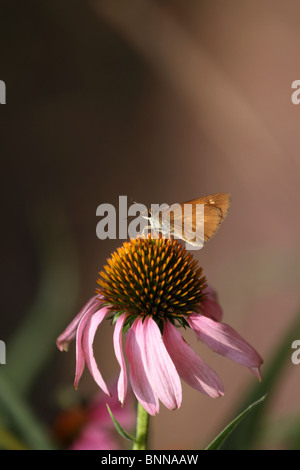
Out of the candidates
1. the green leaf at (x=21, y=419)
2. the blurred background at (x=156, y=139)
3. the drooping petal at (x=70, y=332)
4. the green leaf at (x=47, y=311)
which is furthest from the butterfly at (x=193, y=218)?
the blurred background at (x=156, y=139)

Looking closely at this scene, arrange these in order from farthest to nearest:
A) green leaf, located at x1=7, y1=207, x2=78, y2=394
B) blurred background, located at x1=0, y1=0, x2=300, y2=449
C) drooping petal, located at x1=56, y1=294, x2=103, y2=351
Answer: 1. blurred background, located at x1=0, y1=0, x2=300, y2=449
2. green leaf, located at x1=7, y1=207, x2=78, y2=394
3. drooping petal, located at x1=56, y1=294, x2=103, y2=351

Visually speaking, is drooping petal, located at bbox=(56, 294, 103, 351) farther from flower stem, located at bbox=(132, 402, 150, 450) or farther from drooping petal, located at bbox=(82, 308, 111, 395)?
flower stem, located at bbox=(132, 402, 150, 450)

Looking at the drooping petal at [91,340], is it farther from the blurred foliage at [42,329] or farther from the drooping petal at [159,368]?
the blurred foliage at [42,329]

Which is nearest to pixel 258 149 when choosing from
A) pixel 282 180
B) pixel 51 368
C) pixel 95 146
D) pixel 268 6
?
pixel 282 180

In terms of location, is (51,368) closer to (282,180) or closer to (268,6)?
(282,180)

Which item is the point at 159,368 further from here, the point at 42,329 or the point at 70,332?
the point at 42,329

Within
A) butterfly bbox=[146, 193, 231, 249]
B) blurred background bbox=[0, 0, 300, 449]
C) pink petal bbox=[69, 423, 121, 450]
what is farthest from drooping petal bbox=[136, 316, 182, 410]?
blurred background bbox=[0, 0, 300, 449]

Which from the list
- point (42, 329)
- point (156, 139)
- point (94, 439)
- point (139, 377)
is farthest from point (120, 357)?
point (156, 139)
